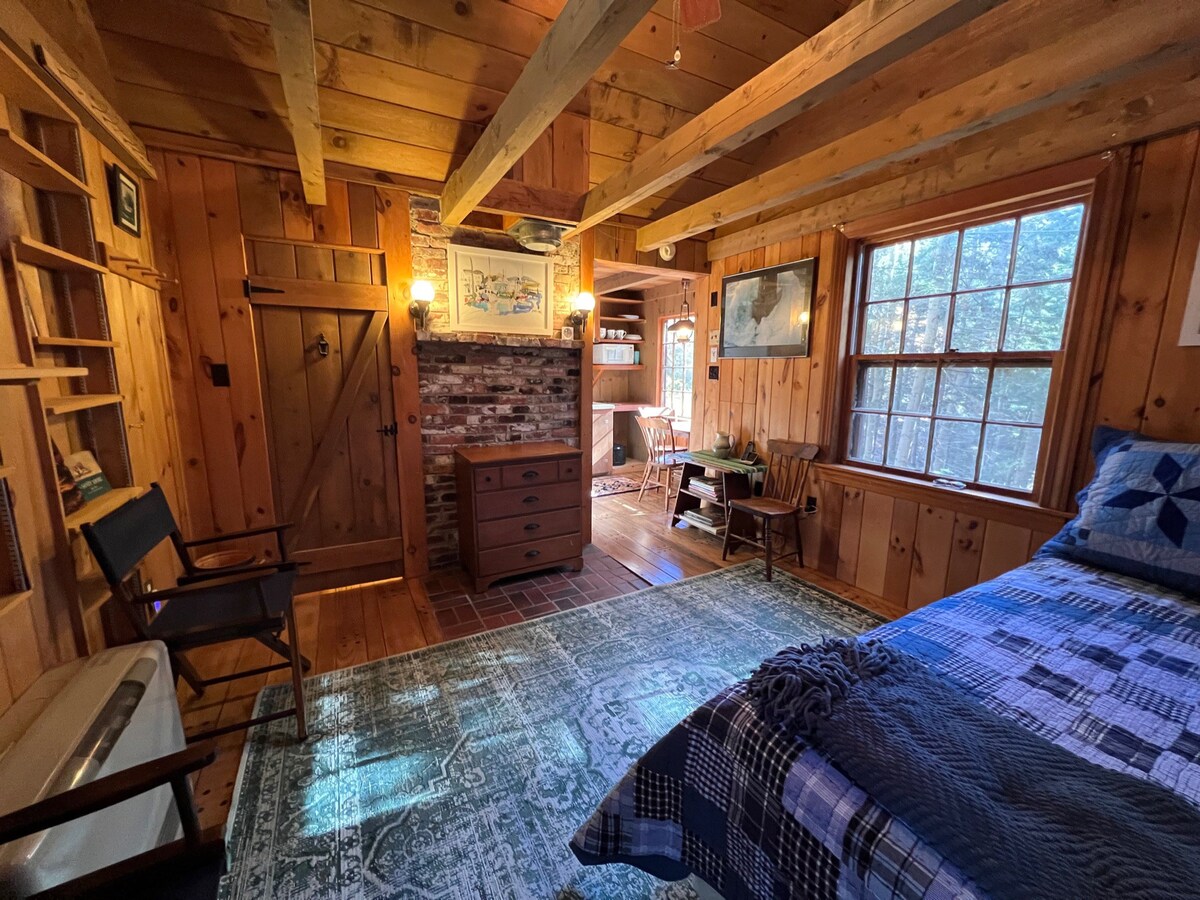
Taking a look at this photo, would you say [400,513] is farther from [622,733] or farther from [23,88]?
[23,88]

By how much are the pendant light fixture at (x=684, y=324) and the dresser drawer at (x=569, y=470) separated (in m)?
3.07

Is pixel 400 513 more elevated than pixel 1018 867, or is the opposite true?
pixel 1018 867

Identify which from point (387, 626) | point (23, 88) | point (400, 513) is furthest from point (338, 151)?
point (387, 626)

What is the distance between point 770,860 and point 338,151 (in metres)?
3.34

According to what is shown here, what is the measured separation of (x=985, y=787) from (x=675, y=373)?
19.4 feet

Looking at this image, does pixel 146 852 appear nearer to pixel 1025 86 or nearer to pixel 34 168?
pixel 34 168

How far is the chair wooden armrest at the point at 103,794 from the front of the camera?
2.41ft

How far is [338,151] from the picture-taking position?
2518mm

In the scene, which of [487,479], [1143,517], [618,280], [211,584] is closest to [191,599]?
[211,584]

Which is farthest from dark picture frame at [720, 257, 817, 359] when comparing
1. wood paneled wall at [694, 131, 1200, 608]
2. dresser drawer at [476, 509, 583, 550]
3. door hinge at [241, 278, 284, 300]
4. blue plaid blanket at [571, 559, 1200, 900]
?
door hinge at [241, 278, 284, 300]

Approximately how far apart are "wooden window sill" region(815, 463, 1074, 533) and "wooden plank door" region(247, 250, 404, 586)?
9.31 ft

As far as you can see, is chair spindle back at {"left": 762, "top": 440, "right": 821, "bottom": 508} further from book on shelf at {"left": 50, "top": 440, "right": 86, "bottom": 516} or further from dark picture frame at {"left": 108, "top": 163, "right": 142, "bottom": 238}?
dark picture frame at {"left": 108, "top": 163, "right": 142, "bottom": 238}

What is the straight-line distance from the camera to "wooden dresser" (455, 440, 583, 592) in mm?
2779

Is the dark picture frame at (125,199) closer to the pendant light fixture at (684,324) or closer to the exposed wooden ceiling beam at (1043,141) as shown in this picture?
the exposed wooden ceiling beam at (1043,141)
